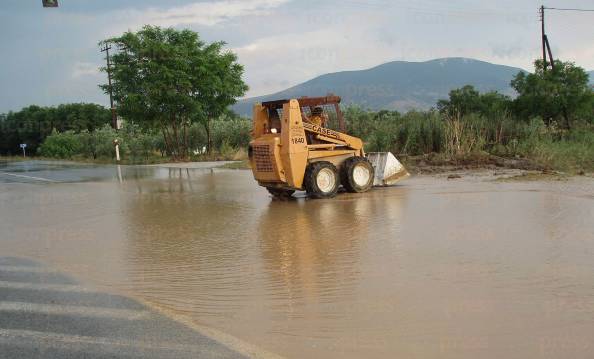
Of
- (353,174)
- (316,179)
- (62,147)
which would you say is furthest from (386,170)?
(62,147)

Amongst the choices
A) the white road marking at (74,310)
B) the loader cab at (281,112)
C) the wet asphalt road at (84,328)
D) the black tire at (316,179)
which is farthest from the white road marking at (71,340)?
the loader cab at (281,112)

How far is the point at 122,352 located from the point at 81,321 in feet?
2.89

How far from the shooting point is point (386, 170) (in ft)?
45.5

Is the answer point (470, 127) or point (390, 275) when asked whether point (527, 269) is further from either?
point (470, 127)

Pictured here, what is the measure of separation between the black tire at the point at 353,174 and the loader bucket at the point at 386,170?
2.42 ft

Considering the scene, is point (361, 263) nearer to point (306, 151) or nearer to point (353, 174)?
point (306, 151)

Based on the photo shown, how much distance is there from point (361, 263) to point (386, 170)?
760 centimetres

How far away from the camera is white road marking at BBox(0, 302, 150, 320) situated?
4.98 metres

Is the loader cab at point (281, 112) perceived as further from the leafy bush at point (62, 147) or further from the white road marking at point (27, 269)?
the leafy bush at point (62, 147)

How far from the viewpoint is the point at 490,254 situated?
21.6 feet

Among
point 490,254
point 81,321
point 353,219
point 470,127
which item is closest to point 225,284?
point 81,321

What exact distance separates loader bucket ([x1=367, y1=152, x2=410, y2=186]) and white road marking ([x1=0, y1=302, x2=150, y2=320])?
30.8ft

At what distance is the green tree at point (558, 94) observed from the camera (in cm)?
3447

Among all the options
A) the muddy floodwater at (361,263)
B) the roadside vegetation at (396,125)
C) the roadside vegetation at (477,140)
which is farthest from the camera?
the roadside vegetation at (396,125)
